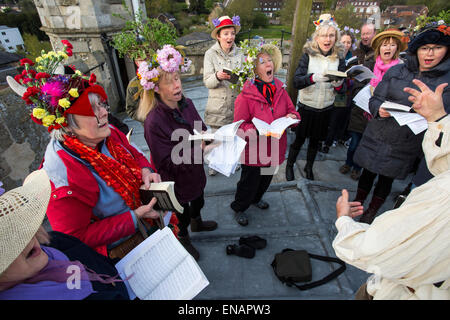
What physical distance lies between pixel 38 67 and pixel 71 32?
256 inches

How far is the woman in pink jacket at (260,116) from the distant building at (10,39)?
6055 centimetres

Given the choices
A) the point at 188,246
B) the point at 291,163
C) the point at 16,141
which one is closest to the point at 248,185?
the point at 188,246

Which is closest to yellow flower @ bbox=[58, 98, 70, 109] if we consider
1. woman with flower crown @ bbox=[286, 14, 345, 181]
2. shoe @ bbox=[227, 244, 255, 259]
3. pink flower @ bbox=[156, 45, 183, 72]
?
pink flower @ bbox=[156, 45, 183, 72]

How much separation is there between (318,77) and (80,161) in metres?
3.18

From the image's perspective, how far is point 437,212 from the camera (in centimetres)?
100

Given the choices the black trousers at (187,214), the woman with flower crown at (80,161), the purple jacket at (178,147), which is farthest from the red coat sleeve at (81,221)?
the black trousers at (187,214)

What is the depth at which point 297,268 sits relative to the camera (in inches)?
100.0

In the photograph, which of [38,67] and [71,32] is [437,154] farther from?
[71,32]

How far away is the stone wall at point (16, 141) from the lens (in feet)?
8.98

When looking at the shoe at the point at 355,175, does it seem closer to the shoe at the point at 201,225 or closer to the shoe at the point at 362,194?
the shoe at the point at 362,194

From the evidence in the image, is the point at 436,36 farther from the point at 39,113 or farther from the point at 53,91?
the point at 39,113

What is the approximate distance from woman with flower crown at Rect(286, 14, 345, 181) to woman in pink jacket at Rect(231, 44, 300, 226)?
0.71 m

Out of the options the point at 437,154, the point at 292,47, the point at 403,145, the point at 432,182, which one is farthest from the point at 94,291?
the point at 292,47

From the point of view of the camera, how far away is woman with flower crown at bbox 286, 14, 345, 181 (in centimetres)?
342
